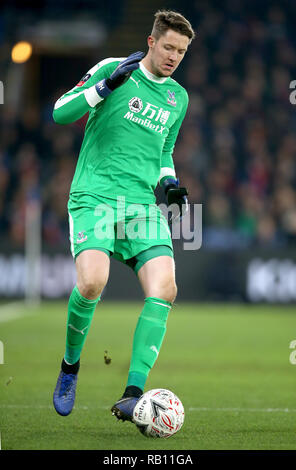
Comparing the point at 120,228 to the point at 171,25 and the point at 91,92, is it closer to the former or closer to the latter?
the point at 91,92

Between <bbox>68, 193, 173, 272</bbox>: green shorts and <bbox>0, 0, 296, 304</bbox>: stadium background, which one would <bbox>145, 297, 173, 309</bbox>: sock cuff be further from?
<bbox>0, 0, 296, 304</bbox>: stadium background

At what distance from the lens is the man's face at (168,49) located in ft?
16.9

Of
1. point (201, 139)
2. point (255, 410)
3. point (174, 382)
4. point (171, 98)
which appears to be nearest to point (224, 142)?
point (201, 139)

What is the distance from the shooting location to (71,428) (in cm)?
488

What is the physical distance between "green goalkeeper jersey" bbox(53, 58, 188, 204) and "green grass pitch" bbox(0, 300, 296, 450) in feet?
4.67

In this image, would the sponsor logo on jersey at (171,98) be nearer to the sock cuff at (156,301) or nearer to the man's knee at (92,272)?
the man's knee at (92,272)

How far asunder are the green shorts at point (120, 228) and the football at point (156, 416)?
35.1 inches

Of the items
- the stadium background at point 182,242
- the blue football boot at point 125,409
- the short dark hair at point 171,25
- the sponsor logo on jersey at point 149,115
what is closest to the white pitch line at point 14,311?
the stadium background at point 182,242

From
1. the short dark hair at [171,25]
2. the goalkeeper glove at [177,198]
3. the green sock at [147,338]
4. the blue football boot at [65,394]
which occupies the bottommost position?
the blue football boot at [65,394]

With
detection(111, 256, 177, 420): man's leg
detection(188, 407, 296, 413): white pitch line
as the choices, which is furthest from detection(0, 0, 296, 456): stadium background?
detection(111, 256, 177, 420): man's leg

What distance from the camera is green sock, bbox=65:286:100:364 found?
16.7ft
